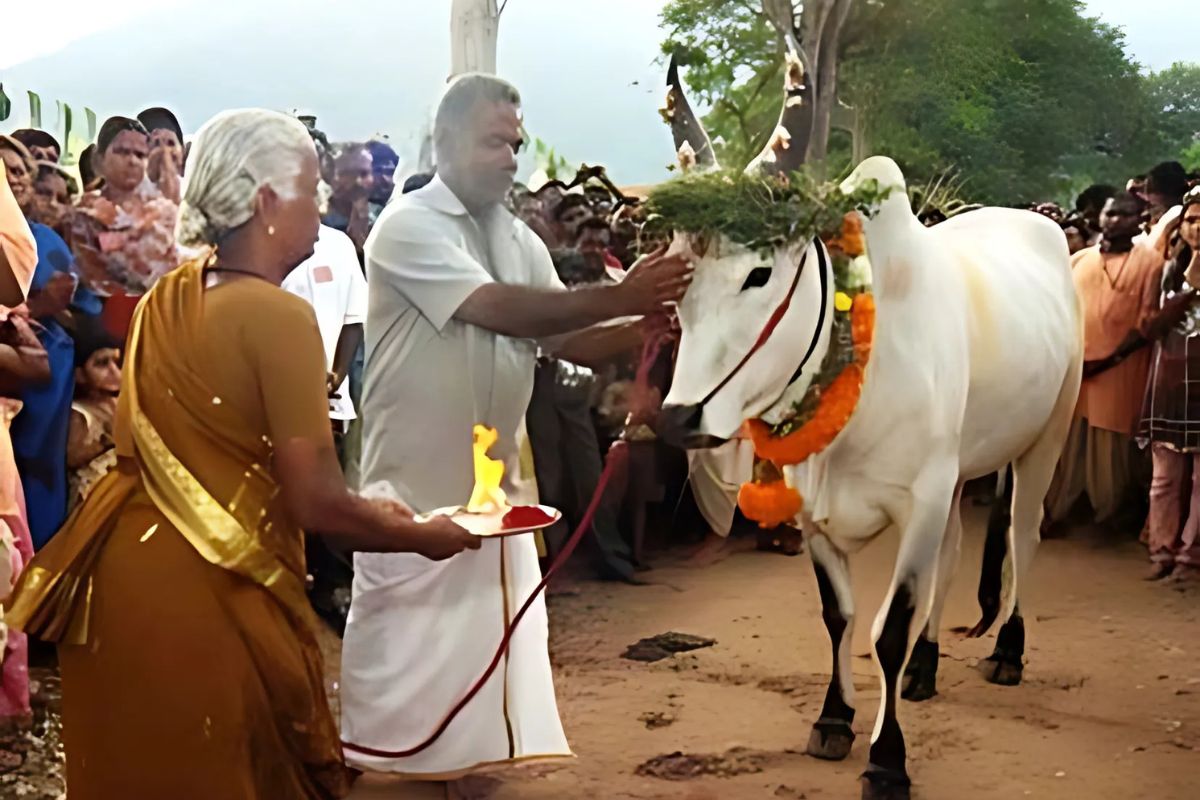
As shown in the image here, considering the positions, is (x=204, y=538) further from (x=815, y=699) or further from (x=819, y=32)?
(x=819, y=32)

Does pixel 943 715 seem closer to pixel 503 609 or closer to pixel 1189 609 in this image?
pixel 1189 609

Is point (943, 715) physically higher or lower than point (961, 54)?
lower

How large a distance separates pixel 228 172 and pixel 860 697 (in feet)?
7.43

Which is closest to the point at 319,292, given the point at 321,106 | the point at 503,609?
the point at 321,106

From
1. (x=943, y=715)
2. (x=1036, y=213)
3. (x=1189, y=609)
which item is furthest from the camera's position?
(x=1189, y=609)

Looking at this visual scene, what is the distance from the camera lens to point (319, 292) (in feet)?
9.23

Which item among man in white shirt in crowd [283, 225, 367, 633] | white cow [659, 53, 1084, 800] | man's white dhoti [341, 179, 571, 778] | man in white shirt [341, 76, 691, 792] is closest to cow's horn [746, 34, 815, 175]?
white cow [659, 53, 1084, 800]

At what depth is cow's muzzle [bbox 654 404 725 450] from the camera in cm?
246

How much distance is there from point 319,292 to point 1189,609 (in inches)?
114

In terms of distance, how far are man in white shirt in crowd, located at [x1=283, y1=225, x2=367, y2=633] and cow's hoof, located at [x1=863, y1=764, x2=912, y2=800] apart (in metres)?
1.38

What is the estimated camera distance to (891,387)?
2.72 metres

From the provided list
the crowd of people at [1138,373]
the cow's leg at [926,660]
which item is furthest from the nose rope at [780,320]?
the crowd of people at [1138,373]

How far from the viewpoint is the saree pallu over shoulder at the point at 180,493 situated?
1.73 metres

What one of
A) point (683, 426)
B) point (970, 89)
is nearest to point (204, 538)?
point (683, 426)
